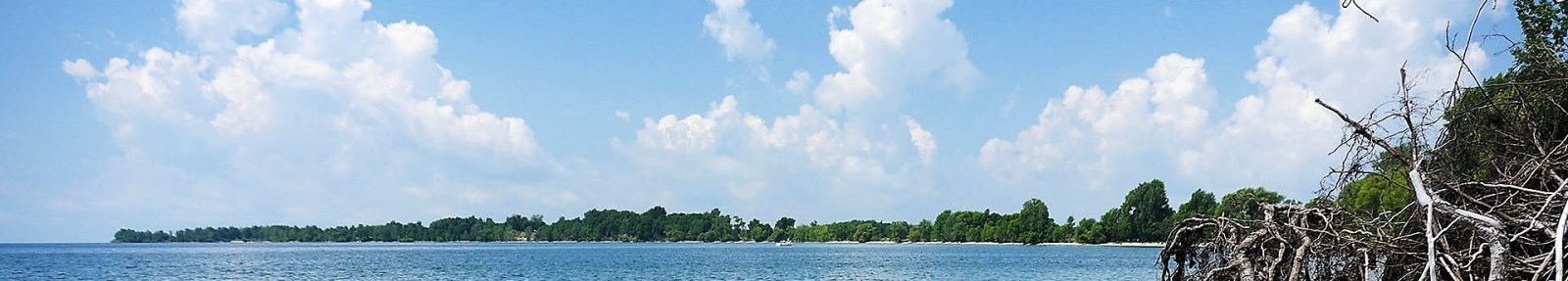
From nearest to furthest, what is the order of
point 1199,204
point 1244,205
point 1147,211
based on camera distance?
point 1244,205 < point 1199,204 < point 1147,211

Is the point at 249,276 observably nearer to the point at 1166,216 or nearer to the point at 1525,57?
the point at 1525,57

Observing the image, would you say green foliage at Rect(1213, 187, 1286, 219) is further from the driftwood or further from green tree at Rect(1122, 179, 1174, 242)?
green tree at Rect(1122, 179, 1174, 242)

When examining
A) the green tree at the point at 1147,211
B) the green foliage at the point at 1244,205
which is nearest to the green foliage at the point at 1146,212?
the green tree at the point at 1147,211

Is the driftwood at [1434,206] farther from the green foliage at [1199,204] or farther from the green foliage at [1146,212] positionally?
the green foliage at [1146,212]

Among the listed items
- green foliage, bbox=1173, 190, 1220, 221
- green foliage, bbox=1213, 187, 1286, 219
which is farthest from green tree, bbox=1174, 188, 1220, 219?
green foliage, bbox=1213, 187, 1286, 219

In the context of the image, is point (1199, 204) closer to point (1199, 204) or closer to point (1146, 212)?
point (1199, 204)

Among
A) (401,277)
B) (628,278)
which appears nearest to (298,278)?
(401,277)

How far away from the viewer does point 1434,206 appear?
321 inches

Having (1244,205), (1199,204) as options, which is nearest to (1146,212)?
(1199,204)

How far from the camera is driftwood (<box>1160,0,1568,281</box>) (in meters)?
8.95

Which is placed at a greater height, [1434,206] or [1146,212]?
[1146,212]

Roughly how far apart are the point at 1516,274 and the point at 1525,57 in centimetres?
399

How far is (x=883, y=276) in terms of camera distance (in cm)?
5194

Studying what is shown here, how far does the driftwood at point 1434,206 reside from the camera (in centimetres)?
895
